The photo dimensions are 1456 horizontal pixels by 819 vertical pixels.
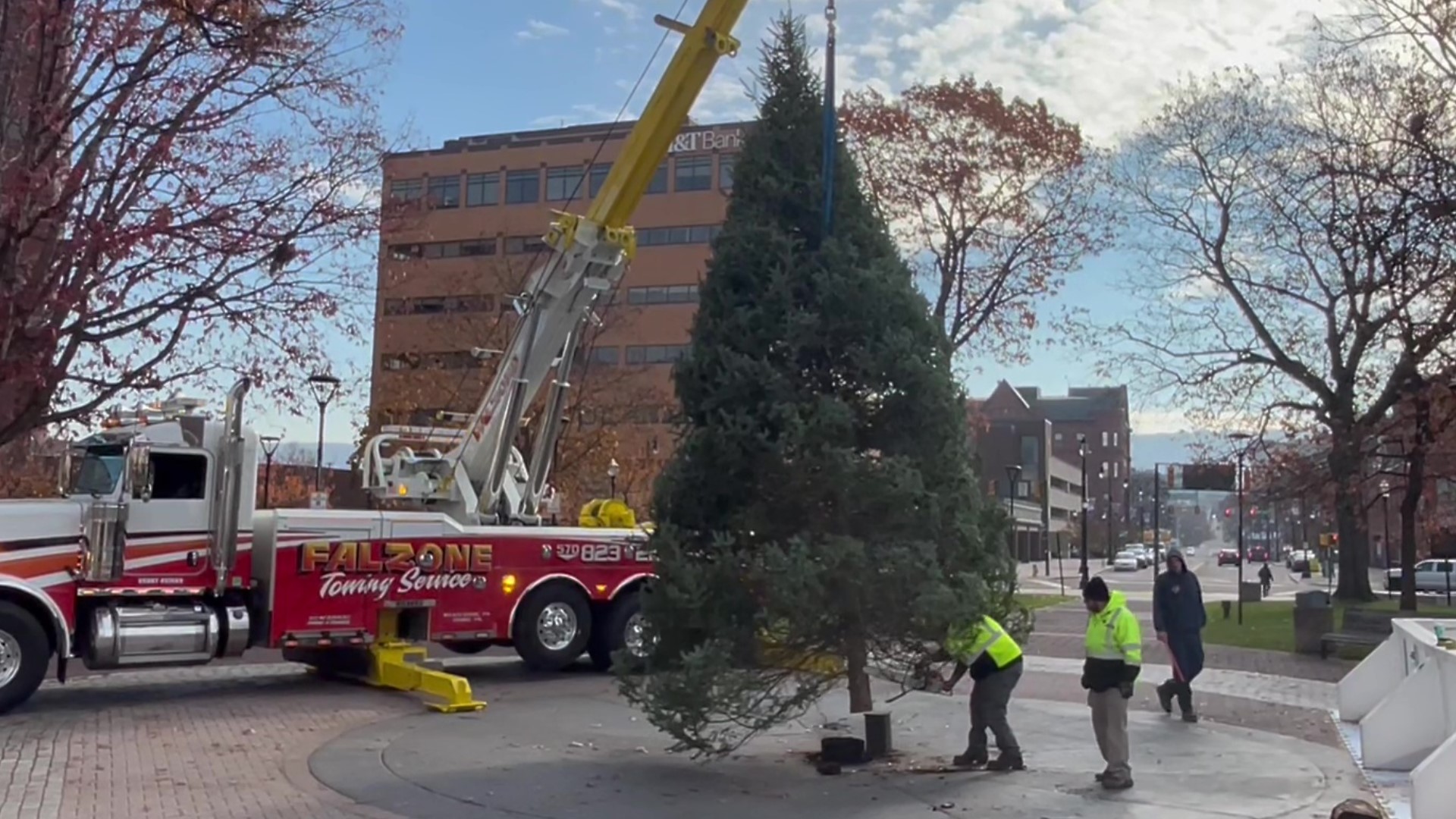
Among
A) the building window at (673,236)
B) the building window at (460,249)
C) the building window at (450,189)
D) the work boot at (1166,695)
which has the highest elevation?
the building window at (450,189)

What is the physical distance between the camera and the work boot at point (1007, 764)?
11023mm

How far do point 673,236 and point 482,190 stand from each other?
417 inches

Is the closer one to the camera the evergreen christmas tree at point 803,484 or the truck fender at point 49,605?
the evergreen christmas tree at point 803,484

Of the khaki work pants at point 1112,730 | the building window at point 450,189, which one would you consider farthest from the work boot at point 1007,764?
the building window at point 450,189

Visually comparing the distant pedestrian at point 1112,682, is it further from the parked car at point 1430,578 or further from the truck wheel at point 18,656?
the parked car at point 1430,578

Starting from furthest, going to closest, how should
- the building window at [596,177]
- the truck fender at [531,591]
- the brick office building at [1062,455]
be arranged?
the brick office building at [1062,455], the building window at [596,177], the truck fender at [531,591]

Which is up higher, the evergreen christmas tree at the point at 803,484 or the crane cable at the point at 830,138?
the crane cable at the point at 830,138

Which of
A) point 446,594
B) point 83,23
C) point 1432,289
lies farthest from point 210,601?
point 1432,289

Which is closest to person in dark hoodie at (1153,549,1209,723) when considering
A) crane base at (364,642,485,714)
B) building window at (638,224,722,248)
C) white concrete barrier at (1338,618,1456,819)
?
white concrete barrier at (1338,618,1456,819)

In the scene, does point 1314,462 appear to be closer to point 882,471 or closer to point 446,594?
point 446,594

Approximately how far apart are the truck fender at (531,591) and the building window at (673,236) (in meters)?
47.2

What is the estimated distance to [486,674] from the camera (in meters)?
18.2

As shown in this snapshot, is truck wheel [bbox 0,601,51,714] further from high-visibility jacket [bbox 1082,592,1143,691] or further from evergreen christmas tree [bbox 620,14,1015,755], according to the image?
high-visibility jacket [bbox 1082,592,1143,691]

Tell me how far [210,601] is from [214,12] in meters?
6.43
